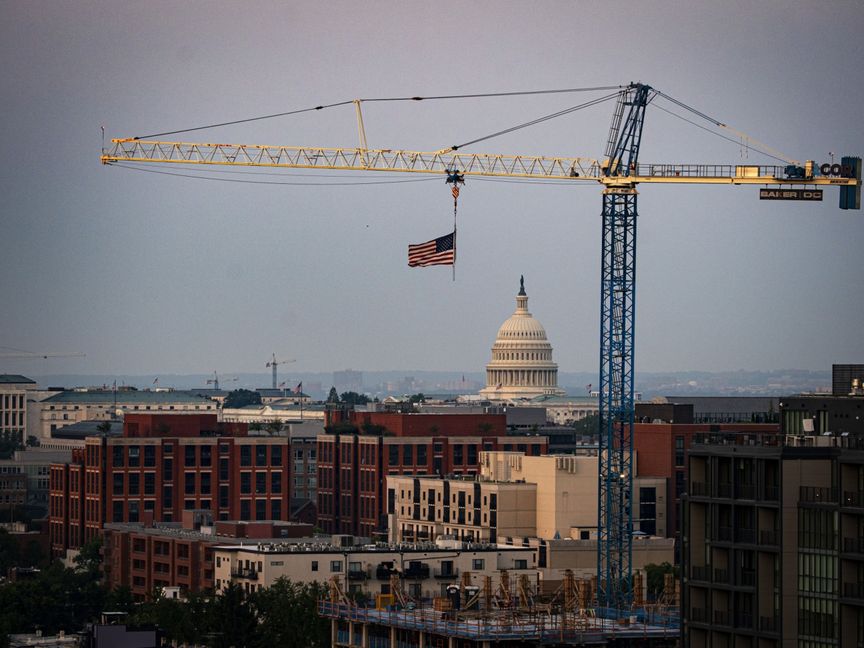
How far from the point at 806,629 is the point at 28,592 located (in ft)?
269

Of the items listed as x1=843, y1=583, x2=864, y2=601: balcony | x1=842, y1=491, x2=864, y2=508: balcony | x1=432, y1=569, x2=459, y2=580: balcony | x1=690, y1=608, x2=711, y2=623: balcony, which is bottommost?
x1=432, y1=569, x2=459, y2=580: balcony

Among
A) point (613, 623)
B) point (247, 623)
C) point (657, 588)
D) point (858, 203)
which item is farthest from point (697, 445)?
point (858, 203)

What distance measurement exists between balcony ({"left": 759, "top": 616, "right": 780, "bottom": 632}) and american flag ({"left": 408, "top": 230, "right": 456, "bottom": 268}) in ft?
305

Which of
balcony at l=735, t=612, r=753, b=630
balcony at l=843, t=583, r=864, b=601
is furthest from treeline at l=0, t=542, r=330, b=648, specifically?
balcony at l=843, t=583, r=864, b=601

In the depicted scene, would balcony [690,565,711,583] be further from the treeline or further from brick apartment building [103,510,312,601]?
brick apartment building [103,510,312,601]

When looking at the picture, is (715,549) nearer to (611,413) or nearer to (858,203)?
(611,413)

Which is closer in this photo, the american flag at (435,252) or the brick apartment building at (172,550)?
the brick apartment building at (172,550)

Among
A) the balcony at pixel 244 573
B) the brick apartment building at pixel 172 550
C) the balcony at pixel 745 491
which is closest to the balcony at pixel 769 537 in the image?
the balcony at pixel 745 491

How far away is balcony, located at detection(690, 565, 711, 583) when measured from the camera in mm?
85688

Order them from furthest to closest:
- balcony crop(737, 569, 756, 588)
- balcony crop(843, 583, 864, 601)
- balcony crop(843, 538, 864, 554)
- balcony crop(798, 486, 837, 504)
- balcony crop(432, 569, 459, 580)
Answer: balcony crop(432, 569, 459, 580) < balcony crop(737, 569, 756, 588) < balcony crop(798, 486, 837, 504) < balcony crop(843, 538, 864, 554) < balcony crop(843, 583, 864, 601)

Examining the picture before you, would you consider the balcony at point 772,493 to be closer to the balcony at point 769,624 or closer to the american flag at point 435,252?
the balcony at point 769,624

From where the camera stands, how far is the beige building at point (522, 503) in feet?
561

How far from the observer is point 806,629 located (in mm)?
81625

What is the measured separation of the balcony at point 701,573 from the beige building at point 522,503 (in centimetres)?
7922
